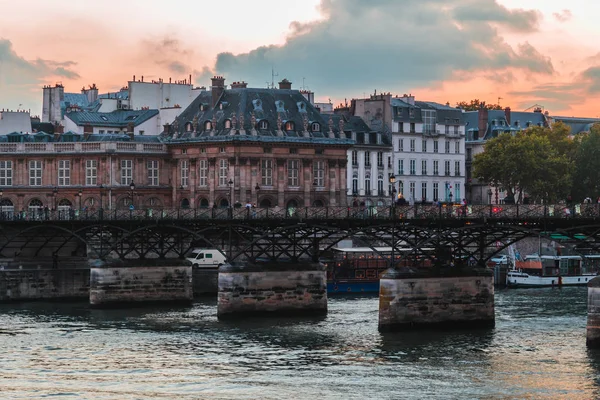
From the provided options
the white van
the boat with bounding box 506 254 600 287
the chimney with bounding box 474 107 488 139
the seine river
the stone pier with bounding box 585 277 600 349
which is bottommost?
the seine river

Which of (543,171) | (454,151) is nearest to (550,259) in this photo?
(543,171)

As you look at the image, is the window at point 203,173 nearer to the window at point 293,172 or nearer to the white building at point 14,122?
the window at point 293,172

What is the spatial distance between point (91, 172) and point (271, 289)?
1927 inches

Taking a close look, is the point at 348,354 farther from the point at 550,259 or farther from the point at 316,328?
the point at 550,259

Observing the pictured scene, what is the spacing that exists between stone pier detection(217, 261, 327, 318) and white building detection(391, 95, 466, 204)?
66.3m

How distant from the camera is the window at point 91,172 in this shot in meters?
146

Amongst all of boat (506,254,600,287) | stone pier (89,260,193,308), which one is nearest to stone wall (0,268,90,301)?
stone pier (89,260,193,308)

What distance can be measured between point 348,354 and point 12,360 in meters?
17.2

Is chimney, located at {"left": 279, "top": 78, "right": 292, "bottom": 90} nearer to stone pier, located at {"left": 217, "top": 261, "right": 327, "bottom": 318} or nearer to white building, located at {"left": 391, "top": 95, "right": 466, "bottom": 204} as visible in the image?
white building, located at {"left": 391, "top": 95, "right": 466, "bottom": 204}

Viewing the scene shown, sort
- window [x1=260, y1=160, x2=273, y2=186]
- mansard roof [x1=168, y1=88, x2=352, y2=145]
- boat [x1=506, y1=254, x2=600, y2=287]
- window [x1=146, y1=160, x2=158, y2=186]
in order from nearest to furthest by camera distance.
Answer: boat [x1=506, y1=254, x2=600, y2=287]
mansard roof [x1=168, y1=88, x2=352, y2=145]
window [x1=260, y1=160, x2=273, y2=186]
window [x1=146, y1=160, x2=158, y2=186]

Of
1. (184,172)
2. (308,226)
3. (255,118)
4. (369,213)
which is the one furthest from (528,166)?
(369,213)

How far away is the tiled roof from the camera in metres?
162

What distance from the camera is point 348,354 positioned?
80375 millimetres

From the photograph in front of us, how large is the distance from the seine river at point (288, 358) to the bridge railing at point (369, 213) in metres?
6.69
